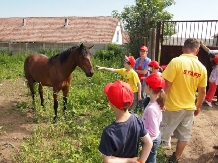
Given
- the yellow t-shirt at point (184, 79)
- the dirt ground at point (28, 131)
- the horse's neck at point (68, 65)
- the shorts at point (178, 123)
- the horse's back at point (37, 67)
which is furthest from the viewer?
the horse's back at point (37, 67)

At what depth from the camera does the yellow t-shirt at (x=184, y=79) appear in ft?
9.71

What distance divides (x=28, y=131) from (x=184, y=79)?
337 centimetres

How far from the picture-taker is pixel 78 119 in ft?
16.8

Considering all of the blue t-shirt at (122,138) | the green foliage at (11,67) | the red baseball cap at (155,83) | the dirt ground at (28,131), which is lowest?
the dirt ground at (28,131)

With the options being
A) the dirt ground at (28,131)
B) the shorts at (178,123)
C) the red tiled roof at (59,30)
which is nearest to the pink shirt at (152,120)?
the shorts at (178,123)

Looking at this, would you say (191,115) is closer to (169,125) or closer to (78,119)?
(169,125)

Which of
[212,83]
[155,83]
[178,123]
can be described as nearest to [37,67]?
[178,123]

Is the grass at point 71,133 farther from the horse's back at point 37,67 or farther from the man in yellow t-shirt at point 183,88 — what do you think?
the horse's back at point 37,67

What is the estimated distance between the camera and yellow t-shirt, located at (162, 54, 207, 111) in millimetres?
2961

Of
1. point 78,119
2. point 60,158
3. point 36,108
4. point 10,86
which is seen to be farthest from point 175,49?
point 10,86

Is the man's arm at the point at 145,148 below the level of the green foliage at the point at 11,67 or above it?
above

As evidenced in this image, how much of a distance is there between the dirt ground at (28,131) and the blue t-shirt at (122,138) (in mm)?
2163

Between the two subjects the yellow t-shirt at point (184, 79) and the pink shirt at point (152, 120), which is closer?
the pink shirt at point (152, 120)

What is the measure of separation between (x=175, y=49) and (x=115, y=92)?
5.52 m
